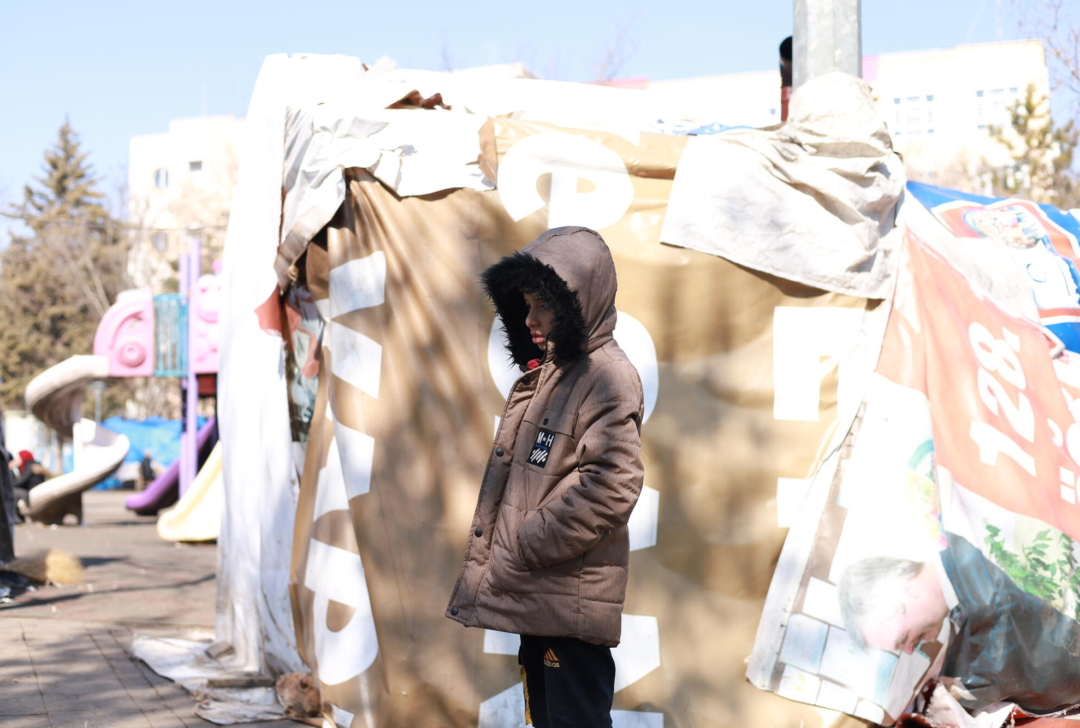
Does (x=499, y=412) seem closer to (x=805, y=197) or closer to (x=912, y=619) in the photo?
(x=805, y=197)

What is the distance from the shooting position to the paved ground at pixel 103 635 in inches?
173

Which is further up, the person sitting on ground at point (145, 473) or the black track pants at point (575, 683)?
the black track pants at point (575, 683)

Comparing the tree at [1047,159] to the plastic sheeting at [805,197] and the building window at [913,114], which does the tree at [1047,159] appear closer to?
the plastic sheeting at [805,197]

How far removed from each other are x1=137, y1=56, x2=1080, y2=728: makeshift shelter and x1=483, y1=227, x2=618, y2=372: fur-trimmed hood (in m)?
1.43

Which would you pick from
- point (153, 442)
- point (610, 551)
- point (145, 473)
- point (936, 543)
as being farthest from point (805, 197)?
point (153, 442)

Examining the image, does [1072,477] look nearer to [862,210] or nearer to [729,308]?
[862,210]

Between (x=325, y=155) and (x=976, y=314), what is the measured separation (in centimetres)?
318

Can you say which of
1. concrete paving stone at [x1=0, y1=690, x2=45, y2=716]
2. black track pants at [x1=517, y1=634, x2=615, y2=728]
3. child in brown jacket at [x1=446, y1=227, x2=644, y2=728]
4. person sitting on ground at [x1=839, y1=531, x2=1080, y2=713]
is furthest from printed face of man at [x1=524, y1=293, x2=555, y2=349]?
concrete paving stone at [x1=0, y1=690, x2=45, y2=716]

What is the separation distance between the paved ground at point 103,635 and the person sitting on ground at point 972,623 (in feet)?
8.22

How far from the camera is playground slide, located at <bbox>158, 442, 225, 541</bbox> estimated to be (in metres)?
12.8

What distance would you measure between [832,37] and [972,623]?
2.82 meters

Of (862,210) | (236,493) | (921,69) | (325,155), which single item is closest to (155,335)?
(236,493)

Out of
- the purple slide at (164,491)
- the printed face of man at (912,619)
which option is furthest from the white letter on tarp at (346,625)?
the purple slide at (164,491)

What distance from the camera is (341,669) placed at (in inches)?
165
